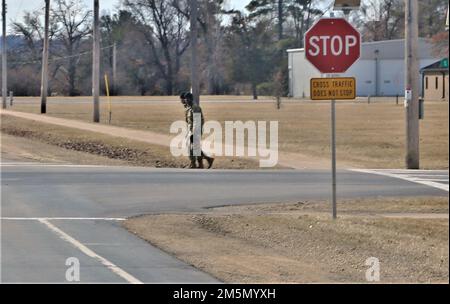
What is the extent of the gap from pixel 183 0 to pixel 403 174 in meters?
76.3

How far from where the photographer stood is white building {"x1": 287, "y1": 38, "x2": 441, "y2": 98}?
318 ft

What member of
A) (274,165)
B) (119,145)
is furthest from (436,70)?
(274,165)

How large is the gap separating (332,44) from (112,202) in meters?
5.71

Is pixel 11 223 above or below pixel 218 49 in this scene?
below

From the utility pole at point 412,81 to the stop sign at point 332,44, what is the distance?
1073 centimetres

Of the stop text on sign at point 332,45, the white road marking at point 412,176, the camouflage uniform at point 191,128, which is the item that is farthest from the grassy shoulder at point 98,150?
the stop text on sign at point 332,45

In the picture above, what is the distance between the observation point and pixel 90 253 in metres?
11.6

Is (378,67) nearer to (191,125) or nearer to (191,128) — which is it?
(191,125)

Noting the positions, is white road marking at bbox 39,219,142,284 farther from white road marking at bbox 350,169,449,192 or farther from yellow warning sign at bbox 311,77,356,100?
white road marking at bbox 350,169,449,192

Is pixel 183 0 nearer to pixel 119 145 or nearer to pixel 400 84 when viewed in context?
pixel 400 84

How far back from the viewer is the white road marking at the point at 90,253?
998cm

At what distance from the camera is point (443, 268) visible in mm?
10656

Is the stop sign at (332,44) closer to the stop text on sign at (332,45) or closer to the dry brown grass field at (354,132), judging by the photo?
the stop text on sign at (332,45)

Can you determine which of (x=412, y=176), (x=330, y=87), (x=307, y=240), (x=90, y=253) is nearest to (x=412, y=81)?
(x=412, y=176)
